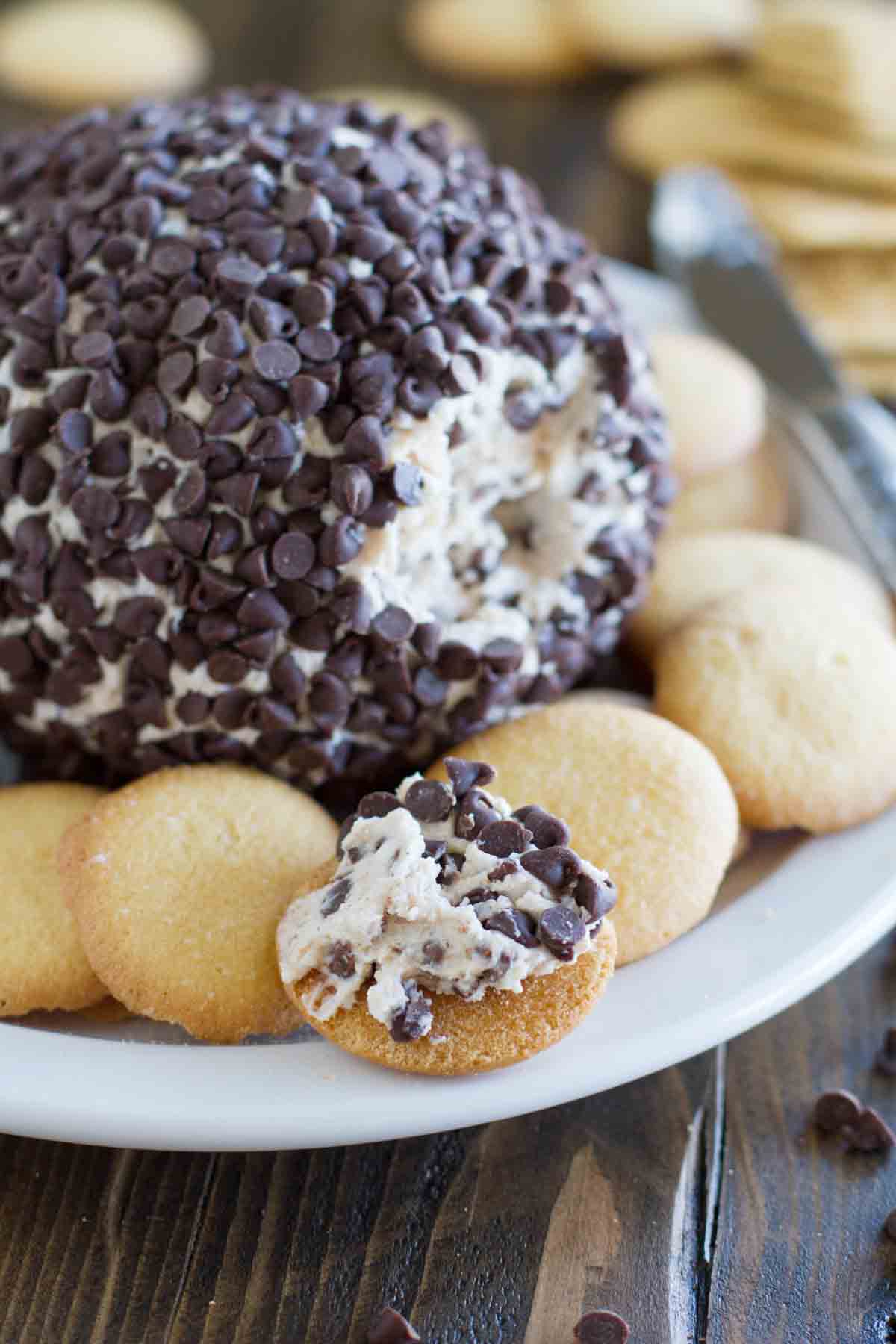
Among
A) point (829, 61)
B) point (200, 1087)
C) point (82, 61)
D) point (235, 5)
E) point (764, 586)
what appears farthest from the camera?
point (235, 5)

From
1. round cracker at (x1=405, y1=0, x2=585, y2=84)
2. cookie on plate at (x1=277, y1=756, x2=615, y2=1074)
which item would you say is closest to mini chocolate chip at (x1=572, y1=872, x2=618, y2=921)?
cookie on plate at (x1=277, y1=756, x2=615, y2=1074)

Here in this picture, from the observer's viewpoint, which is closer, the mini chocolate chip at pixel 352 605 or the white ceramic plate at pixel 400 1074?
the white ceramic plate at pixel 400 1074

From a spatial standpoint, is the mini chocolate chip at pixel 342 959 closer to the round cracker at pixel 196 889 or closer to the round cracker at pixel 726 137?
the round cracker at pixel 196 889

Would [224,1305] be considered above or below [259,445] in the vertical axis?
below

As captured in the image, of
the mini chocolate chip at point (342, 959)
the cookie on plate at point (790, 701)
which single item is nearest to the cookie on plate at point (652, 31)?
the cookie on plate at point (790, 701)

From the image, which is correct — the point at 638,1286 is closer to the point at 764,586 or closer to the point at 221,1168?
the point at 221,1168

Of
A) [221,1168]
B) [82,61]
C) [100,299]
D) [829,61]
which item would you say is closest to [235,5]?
[82,61]

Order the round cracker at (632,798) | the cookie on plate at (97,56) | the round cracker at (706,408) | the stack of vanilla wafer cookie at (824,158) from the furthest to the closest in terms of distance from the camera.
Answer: the cookie on plate at (97,56) → the stack of vanilla wafer cookie at (824,158) → the round cracker at (706,408) → the round cracker at (632,798)

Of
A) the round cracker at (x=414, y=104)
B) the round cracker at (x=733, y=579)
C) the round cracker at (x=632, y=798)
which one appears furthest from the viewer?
the round cracker at (x=414, y=104)
